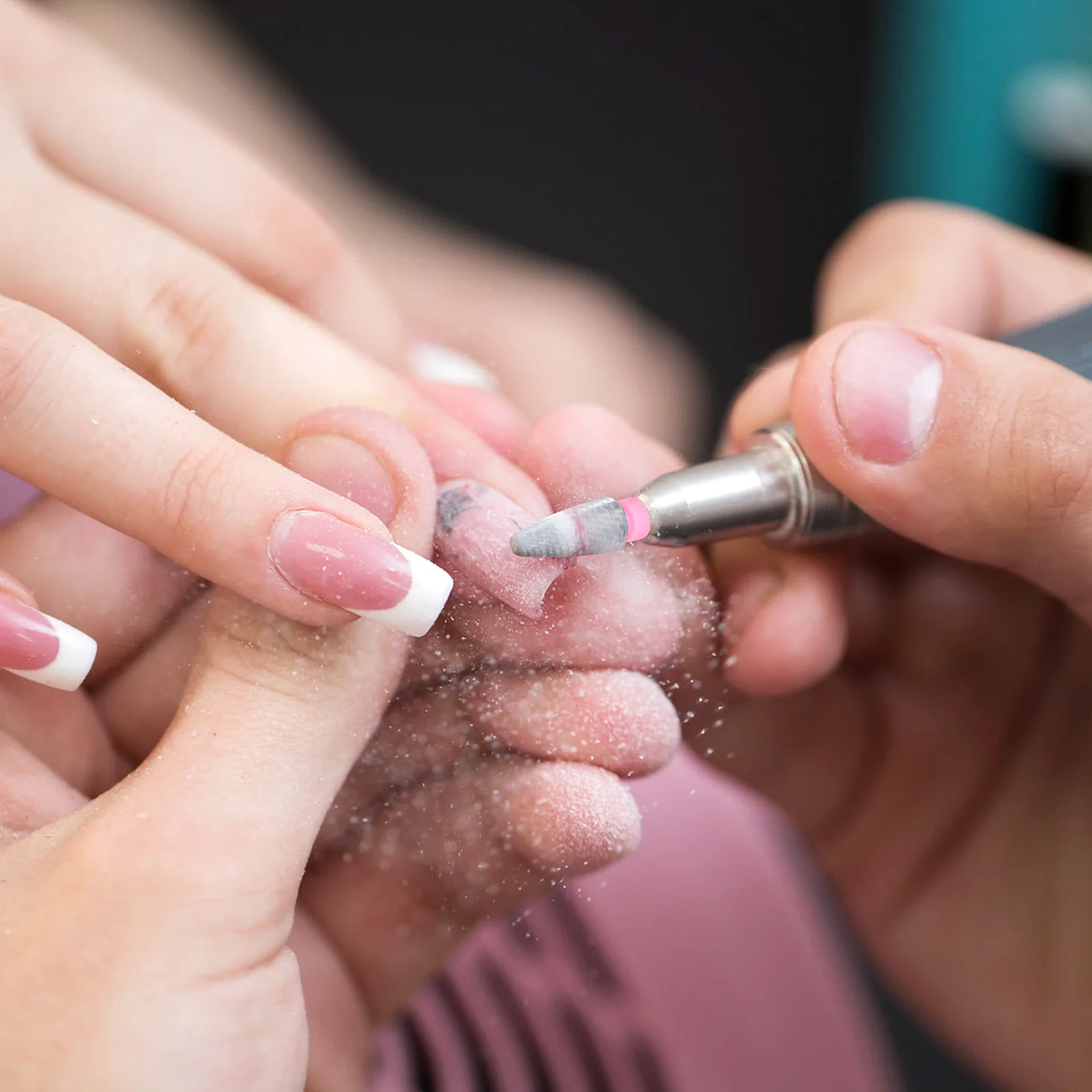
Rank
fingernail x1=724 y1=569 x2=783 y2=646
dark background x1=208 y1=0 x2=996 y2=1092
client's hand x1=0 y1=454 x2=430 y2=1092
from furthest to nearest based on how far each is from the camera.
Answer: dark background x1=208 y1=0 x2=996 y2=1092
fingernail x1=724 y1=569 x2=783 y2=646
client's hand x1=0 y1=454 x2=430 y2=1092

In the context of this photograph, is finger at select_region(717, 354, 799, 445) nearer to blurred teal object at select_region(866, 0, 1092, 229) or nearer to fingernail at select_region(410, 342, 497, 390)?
fingernail at select_region(410, 342, 497, 390)

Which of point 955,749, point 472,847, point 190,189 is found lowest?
point 955,749

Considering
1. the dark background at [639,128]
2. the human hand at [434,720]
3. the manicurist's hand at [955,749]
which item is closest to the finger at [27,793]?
the human hand at [434,720]

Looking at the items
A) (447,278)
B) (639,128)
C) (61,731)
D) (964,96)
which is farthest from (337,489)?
(964,96)

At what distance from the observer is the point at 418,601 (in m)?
0.25

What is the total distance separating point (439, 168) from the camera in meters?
0.76

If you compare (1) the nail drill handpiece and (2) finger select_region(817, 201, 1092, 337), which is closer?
(1) the nail drill handpiece

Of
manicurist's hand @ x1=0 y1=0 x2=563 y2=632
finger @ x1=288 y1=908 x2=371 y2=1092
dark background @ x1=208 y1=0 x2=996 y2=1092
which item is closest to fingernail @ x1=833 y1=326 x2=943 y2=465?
manicurist's hand @ x1=0 y1=0 x2=563 y2=632

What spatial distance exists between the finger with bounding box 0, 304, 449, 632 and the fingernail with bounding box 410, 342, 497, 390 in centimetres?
10

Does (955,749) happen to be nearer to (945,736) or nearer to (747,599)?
(945,736)

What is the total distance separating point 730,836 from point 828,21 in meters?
0.65

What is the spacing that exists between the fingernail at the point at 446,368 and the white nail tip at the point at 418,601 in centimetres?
12

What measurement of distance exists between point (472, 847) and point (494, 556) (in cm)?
8

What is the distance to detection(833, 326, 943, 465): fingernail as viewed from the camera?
0.32 metres
